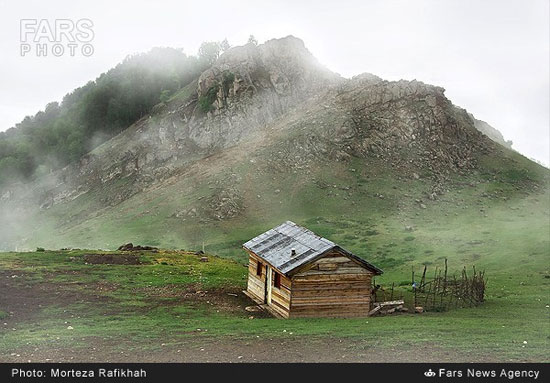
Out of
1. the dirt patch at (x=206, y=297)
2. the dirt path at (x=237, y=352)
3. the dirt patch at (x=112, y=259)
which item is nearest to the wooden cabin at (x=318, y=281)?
the dirt patch at (x=206, y=297)

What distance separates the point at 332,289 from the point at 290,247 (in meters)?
4.49

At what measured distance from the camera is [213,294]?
1623 inches

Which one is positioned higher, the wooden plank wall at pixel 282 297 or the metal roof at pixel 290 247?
the metal roof at pixel 290 247

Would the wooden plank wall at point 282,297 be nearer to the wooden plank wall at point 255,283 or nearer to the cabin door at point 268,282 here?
the cabin door at point 268,282

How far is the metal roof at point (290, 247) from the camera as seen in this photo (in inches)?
1388

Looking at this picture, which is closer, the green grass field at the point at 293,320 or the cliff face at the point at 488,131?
the green grass field at the point at 293,320

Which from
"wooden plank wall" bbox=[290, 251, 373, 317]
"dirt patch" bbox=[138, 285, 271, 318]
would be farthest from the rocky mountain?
"wooden plank wall" bbox=[290, 251, 373, 317]

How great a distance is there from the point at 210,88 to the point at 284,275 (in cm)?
9663

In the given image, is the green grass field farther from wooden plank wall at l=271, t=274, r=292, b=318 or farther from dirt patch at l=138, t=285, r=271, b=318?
wooden plank wall at l=271, t=274, r=292, b=318
